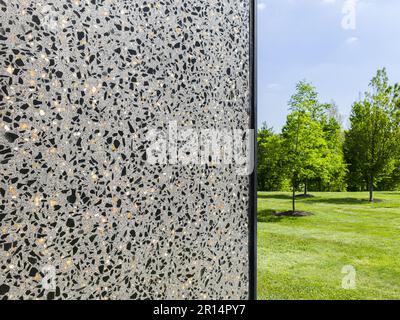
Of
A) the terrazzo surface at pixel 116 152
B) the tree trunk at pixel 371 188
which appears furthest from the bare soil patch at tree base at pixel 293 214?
the terrazzo surface at pixel 116 152

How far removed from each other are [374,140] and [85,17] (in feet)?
7.14

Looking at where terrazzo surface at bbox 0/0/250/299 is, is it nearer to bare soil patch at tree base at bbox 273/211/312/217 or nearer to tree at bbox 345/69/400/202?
bare soil patch at tree base at bbox 273/211/312/217

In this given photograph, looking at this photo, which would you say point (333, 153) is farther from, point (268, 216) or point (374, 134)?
point (268, 216)

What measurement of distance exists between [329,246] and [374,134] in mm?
Result: 878

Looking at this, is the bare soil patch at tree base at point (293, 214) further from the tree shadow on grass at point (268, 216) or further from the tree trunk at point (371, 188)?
the tree trunk at point (371, 188)

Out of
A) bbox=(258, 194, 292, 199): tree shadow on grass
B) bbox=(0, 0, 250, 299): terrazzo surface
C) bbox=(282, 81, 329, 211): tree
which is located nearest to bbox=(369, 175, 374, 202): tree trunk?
bbox=(282, 81, 329, 211): tree

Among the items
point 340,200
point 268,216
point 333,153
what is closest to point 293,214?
point 268,216

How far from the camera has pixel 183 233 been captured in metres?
1.03

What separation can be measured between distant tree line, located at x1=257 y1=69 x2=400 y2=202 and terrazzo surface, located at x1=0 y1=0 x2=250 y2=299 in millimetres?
1152

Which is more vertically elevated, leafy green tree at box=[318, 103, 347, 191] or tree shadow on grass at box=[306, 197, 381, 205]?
leafy green tree at box=[318, 103, 347, 191]

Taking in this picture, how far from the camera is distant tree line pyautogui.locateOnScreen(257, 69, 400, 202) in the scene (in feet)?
7.38
